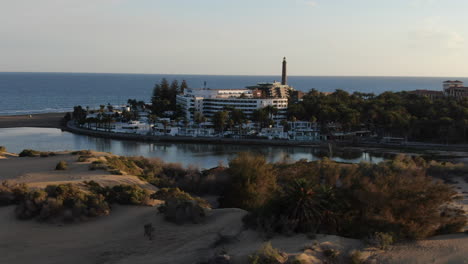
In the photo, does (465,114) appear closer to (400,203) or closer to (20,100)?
(400,203)

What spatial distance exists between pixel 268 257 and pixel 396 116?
5005cm

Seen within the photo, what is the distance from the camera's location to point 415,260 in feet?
31.0

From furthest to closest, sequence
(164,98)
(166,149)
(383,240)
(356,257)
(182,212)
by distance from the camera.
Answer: (164,98)
(166,149)
(182,212)
(383,240)
(356,257)

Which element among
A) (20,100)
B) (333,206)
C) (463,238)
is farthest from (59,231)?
(20,100)

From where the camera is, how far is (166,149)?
170 ft

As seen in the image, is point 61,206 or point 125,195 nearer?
point 61,206

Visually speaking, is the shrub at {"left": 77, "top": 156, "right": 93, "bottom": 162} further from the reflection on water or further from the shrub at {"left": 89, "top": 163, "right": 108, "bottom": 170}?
the reflection on water

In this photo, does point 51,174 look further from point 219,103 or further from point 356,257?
point 219,103

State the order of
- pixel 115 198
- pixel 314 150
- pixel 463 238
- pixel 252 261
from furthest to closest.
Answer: pixel 314 150 → pixel 115 198 → pixel 463 238 → pixel 252 261

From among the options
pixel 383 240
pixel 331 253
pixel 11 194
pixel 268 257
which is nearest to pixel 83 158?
pixel 11 194

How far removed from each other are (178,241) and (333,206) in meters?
4.27

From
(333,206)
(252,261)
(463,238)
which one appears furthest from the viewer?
(333,206)

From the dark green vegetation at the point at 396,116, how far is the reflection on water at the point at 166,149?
8.59 m

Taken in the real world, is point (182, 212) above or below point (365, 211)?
below
